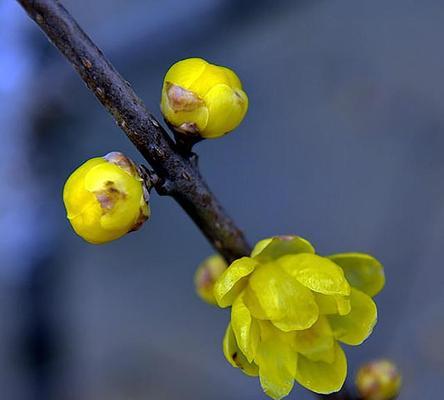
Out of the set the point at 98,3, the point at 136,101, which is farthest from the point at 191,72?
the point at 98,3

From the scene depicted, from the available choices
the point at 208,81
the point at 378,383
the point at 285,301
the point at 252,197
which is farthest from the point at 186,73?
the point at 252,197

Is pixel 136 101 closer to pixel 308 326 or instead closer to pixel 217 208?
pixel 217 208

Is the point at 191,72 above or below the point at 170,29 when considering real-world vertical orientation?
below

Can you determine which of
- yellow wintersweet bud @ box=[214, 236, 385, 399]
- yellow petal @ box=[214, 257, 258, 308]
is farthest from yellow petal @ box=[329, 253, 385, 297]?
yellow petal @ box=[214, 257, 258, 308]

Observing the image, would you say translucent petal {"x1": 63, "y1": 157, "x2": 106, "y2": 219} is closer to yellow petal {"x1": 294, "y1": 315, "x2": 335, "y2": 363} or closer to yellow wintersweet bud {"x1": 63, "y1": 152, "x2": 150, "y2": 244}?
yellow wintersweet bud {"x1": 63, "y1": 152, "x2": 150, "y2": 244}

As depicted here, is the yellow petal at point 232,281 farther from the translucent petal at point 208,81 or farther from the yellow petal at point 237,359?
the translucent petal at point 208,81

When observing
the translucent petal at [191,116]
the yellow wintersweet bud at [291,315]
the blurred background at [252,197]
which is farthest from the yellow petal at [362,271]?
the blurred background at [252,197]
